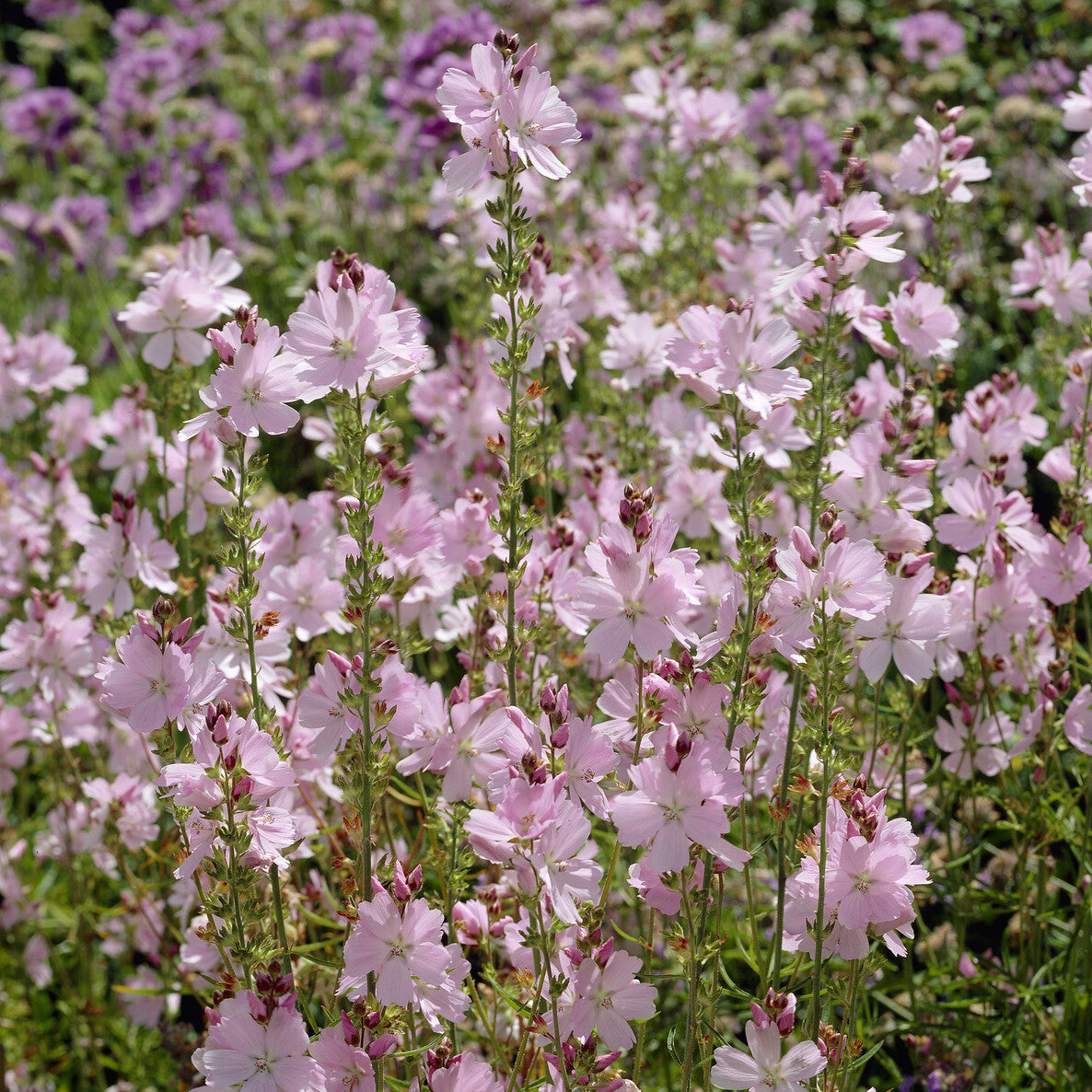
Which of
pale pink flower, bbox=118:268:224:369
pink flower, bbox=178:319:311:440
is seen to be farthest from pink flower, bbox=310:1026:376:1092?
pale pink flower, bbox=118:268:224:369

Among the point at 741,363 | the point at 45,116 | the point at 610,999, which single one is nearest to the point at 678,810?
the point at 610,999

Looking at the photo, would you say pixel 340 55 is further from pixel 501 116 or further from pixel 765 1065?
pixel 765 1065

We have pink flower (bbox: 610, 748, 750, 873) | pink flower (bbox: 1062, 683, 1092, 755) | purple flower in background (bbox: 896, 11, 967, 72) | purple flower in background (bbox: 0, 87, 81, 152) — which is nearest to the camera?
pink flower (bbox: 610, 748, 750, 873)

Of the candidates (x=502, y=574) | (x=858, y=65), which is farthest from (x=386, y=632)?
(x=858, y=65)

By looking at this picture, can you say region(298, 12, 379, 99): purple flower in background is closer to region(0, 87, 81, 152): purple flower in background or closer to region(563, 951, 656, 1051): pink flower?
region(0, 87, 81, 152): purple flower in background

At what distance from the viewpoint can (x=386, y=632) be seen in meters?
2.01

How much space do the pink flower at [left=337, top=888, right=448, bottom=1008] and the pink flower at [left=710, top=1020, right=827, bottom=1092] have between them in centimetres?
36

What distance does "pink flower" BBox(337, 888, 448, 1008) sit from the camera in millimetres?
1481

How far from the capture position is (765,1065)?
1.46 m

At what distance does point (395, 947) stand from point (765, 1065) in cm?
48

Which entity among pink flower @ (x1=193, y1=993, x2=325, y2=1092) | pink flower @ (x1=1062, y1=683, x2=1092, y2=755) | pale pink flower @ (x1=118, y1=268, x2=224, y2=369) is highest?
pale pink flower @ (x1=118, y1=268, x2=224, y2=369)

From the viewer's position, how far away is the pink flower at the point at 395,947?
148 cm

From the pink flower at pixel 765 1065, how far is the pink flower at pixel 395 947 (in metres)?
0.36

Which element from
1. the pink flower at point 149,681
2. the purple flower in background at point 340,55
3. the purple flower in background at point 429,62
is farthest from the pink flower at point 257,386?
the purple flower in background at point 340,55
